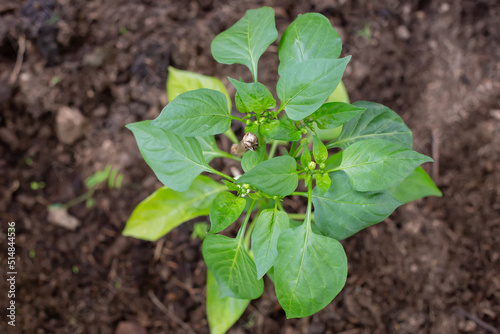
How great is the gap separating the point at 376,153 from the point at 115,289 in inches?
63.9

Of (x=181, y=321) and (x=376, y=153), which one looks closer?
(x=376, y=153)

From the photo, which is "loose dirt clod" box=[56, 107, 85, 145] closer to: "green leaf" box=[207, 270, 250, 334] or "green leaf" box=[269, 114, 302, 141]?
"green leaf" box=[207, 270, 250, 334]

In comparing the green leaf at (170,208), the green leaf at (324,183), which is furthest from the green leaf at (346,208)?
the green leaf at (170,208)

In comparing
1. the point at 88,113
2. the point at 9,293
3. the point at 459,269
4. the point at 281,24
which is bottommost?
the point at 459,269

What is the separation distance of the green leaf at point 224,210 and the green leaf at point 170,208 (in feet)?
1.18

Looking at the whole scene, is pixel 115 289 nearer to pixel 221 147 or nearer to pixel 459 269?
pixel 221 147

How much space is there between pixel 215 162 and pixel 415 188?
1066mm

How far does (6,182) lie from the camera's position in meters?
2.20

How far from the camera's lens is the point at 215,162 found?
2.24 meters

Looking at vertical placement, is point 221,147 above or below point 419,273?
above

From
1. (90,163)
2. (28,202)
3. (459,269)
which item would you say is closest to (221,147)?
(90,163)

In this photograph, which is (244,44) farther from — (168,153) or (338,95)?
(338,95)

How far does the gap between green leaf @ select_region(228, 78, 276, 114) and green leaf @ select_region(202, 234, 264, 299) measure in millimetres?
437

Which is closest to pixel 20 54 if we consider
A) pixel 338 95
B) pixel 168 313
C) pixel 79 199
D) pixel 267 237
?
pixel 79 199
